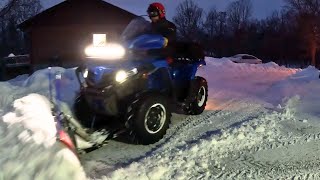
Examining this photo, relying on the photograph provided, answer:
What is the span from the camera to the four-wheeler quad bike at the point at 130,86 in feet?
19.6

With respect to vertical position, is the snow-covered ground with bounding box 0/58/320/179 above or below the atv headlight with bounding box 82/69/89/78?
below

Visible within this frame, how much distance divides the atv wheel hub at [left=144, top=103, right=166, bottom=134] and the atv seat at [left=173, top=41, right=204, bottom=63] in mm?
1253


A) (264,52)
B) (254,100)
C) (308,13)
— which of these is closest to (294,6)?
(308,13)

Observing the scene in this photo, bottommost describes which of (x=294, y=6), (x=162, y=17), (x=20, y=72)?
(x=20, y=72)

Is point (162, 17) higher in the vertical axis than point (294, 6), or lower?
lower

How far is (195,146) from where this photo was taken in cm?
573

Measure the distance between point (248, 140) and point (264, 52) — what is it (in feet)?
175

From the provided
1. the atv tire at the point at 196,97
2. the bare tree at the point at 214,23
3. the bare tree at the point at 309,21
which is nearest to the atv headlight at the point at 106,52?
the atv tire at the point at 196,97

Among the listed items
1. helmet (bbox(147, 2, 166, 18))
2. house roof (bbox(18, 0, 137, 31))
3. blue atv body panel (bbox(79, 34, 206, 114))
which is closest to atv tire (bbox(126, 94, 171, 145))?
blue atv body panel (bbox(79, 34, 206, 114))

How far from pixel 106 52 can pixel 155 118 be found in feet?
3.80

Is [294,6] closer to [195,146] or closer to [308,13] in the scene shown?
[308,13]

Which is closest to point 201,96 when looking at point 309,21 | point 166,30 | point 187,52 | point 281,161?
point 187,52

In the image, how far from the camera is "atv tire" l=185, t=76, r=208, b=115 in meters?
7.58

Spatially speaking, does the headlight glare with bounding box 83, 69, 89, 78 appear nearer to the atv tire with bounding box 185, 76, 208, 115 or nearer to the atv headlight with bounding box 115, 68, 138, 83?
the atv headlight with bounding box 115, 68, 138, 83
